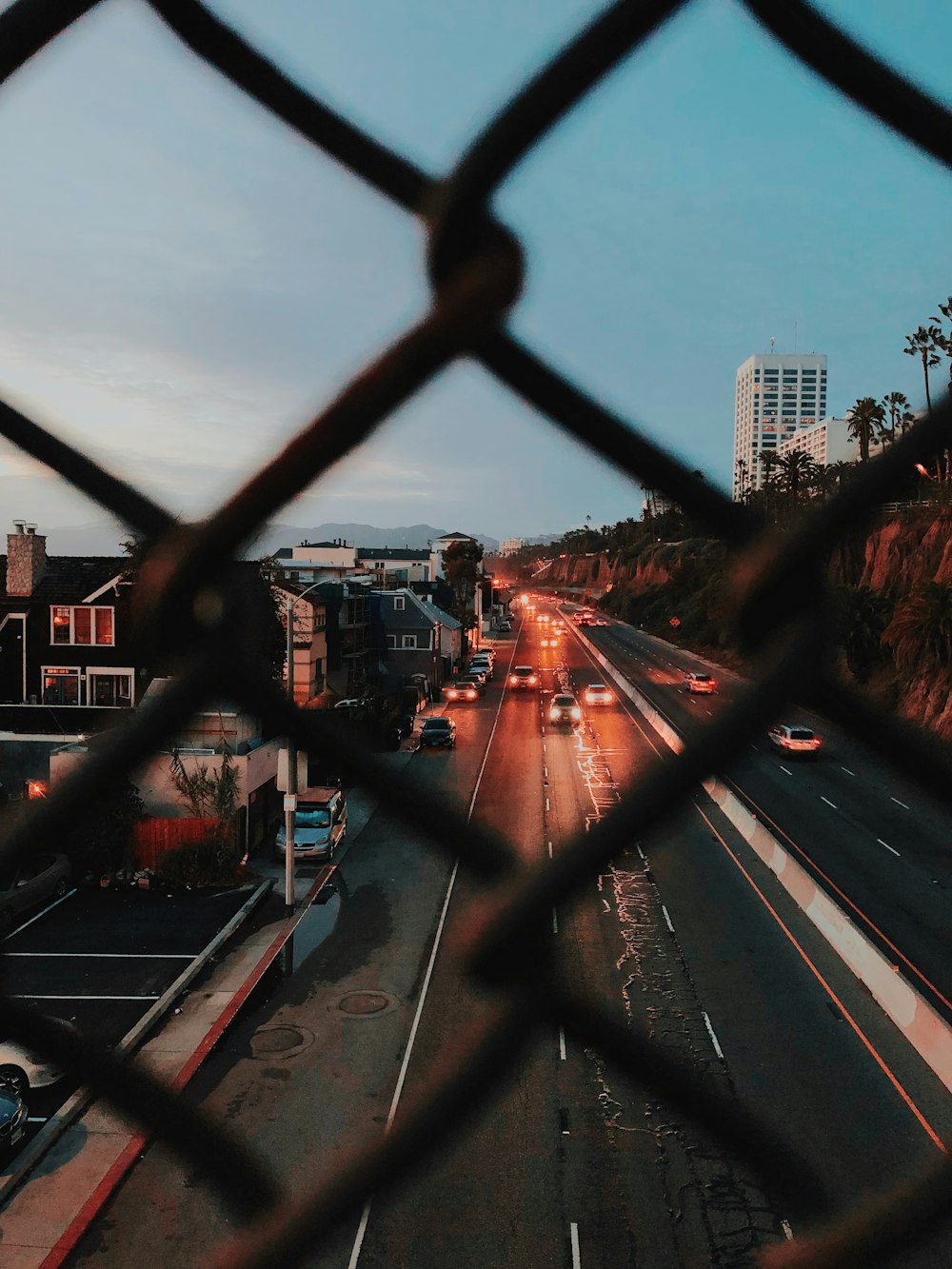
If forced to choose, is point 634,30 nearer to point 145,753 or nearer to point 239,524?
point 239,524

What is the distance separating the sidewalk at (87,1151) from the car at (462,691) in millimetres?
23769

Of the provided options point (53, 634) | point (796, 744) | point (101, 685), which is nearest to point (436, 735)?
point (101, 685)

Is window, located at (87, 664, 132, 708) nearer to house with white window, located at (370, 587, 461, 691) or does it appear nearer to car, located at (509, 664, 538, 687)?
house with white window, located at (370, 587, 461, 691)

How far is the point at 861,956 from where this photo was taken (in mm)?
12391

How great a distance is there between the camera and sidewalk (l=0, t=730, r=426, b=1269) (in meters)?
7.60

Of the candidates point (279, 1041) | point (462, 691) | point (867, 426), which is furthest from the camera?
point (462, 691)

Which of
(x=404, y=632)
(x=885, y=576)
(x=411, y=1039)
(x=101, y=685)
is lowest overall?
(x=411, y=1039)

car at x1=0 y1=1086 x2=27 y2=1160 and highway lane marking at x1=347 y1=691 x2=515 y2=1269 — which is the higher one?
car at x1=0 y1=1086 x2=27 y2=1160

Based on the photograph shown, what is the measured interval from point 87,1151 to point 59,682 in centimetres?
1595

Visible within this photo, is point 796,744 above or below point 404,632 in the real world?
below

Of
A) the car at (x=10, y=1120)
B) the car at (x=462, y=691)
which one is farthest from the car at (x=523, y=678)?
the car at (x=10, y=1120)

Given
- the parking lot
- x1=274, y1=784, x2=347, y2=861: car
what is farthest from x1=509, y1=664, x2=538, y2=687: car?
the parking lot

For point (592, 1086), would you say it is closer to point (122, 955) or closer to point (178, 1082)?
A: point (178, 1082)

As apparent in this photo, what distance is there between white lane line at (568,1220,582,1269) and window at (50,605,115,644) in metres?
16.5
